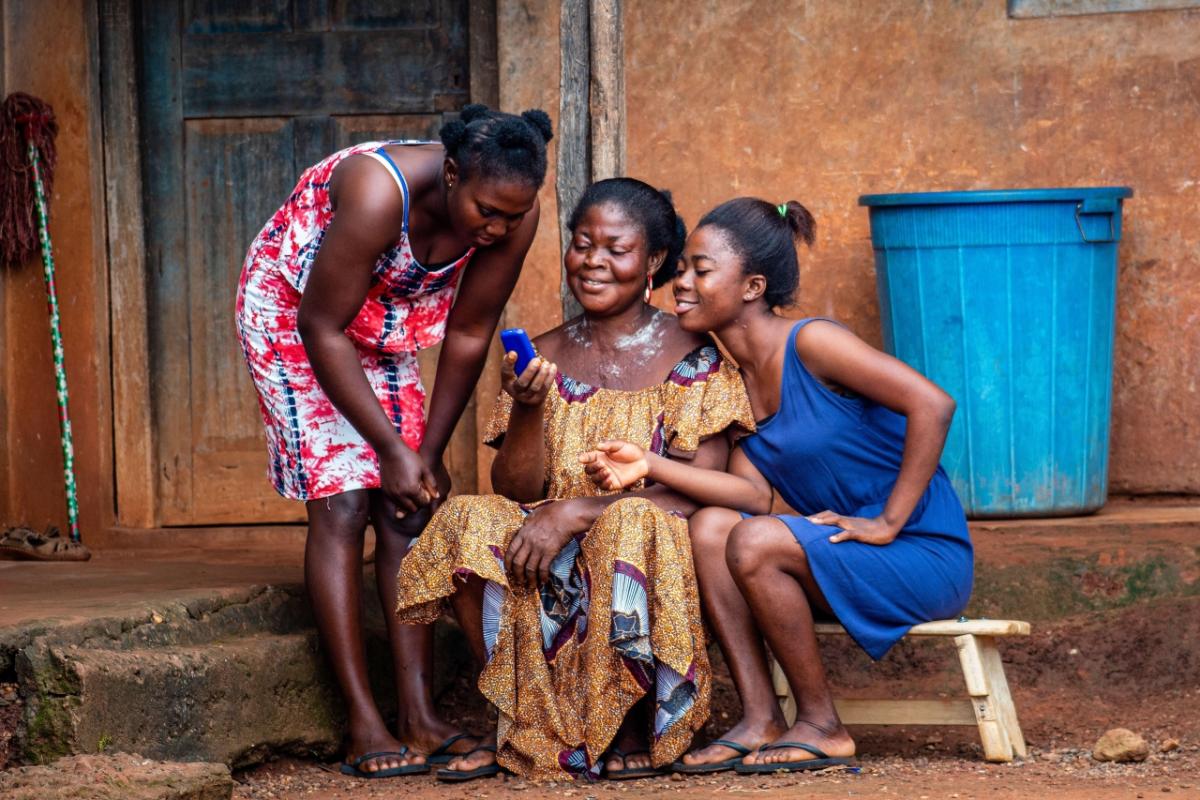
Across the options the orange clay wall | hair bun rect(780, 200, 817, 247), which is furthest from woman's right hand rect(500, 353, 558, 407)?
the orange clay wall

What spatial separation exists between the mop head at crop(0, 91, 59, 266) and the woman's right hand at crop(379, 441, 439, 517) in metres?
2.62

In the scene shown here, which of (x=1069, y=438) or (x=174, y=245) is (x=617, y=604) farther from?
(x=174, y=245)

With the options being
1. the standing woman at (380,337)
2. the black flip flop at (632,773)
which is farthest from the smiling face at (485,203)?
the black flip flop at (632,773)

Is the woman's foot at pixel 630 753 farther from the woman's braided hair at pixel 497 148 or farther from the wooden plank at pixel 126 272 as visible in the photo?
the wooden plank at pixel 126 272

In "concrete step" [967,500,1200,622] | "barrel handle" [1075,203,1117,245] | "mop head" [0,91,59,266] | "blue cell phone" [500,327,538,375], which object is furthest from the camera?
"mop head" [0,91,59,266]

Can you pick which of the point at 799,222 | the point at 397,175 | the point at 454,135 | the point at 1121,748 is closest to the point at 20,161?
the point at 397,175

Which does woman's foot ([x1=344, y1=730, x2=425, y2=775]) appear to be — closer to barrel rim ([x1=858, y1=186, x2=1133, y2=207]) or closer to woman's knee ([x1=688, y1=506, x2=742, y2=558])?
woman's knee ([x1=688, y1=506, x2=742, y2=558])

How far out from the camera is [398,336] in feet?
13.3

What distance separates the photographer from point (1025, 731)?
428 centimetres

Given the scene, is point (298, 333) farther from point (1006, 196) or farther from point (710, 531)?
point (1006, 196)

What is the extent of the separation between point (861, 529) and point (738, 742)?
560 millimetres

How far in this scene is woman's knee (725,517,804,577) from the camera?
144 inches

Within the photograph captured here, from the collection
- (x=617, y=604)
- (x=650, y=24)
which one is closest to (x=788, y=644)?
(x=617, y=604)

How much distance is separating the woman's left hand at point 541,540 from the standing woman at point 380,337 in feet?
0.87
